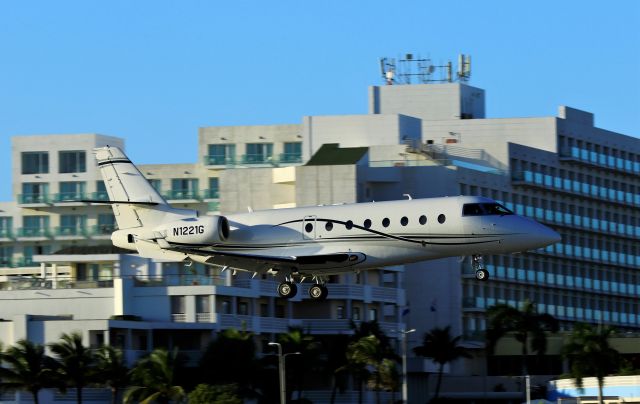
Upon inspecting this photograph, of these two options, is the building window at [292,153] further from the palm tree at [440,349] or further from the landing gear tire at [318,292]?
the landing gear tire at [318,292]

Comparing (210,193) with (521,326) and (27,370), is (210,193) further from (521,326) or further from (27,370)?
(27,370)

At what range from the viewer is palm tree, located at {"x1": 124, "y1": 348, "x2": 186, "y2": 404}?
83500 mm

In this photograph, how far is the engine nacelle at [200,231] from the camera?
220ft

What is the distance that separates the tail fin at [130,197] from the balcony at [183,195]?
70584mm

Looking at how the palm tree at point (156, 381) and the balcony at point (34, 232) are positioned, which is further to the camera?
the balcony at point (34, 232)

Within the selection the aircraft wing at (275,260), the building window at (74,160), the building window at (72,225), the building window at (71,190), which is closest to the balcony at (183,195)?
the building window at (71,190)

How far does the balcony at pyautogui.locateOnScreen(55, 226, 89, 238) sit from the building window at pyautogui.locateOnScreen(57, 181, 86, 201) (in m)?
3.41

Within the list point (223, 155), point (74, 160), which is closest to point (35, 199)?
point (74, 160)

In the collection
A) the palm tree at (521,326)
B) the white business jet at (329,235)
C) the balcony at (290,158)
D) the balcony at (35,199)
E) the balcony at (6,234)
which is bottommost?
the palm tree at (521,326)

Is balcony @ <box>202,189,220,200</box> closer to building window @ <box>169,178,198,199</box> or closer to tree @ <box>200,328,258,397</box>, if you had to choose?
building window @ <box>169,178,198,199</box>

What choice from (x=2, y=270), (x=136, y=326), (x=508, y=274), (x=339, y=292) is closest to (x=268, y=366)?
(x=136, y=326)

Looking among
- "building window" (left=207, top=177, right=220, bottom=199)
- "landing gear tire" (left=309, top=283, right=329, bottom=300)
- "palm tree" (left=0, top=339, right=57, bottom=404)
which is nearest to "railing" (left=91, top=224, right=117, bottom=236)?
"building window" (left=207, top=177, right=220, bottom=199)

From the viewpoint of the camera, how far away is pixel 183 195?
478 feet

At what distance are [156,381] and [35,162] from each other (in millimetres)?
65417
